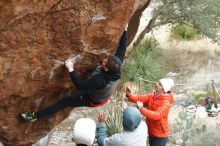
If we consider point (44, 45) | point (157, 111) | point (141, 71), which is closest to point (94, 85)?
point (44, 45)

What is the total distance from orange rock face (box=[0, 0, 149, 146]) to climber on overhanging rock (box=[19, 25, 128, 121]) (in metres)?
0.13

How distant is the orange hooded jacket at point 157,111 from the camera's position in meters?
7.18

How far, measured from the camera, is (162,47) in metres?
24.9

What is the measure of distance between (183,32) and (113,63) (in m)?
19.3

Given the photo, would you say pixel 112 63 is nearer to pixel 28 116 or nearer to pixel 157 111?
pixel 157 111

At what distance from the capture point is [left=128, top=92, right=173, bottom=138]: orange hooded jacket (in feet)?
23.6

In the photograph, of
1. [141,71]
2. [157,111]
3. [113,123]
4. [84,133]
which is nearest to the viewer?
[84,133]

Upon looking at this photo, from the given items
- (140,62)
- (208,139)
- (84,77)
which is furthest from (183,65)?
(84,77)

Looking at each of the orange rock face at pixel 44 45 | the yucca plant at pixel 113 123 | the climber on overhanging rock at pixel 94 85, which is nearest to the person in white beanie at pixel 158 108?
the climber on overhanging rock at pixel 94 85

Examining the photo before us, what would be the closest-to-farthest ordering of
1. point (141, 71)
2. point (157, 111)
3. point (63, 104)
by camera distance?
point (157, 111) → point (63, 104) → point (141, 71)

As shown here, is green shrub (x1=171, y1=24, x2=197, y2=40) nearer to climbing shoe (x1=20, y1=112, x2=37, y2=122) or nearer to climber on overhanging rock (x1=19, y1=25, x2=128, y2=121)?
climber on overhanging rock (x1=19, y1=25, x2=128, y2=121)

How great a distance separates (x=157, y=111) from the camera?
723cm

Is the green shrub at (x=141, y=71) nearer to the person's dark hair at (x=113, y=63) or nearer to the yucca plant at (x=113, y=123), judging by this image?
the yucca plant at (x=113, y=123)

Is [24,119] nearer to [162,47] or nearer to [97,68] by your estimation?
[97,68]
